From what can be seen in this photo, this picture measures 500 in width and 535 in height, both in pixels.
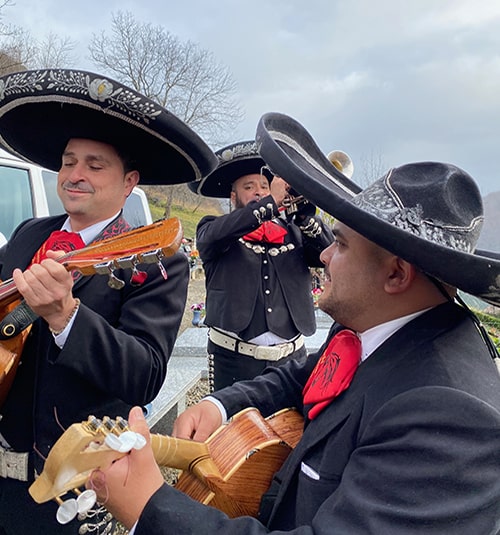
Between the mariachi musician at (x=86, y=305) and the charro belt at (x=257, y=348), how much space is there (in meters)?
1.60

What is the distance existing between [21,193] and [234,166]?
215cm

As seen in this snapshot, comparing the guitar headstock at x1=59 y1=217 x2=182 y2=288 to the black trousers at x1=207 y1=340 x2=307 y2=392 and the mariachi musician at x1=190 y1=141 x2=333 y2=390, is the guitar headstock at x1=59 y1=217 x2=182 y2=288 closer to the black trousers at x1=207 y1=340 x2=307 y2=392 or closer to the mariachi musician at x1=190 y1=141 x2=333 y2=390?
the mariachi musician at x1=190 y1=141 x2=333 y2=390

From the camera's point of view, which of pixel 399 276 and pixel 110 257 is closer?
pixel 399 276

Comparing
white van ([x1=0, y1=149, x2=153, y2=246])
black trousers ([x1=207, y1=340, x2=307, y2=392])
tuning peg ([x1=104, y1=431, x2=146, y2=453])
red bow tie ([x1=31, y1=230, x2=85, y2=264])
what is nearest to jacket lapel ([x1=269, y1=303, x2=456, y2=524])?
tuning peg ([x1=104, y1=431, x2=146, y2=453])

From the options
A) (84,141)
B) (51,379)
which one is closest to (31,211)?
(84,141)

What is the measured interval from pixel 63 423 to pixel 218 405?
0.55 meters

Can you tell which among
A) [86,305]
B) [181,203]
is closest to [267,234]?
[86,305]

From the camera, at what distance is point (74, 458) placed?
0.88 m

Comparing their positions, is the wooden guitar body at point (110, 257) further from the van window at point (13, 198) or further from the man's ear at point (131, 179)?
the van window at point (13, 198)

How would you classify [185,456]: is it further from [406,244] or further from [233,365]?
[233,365]

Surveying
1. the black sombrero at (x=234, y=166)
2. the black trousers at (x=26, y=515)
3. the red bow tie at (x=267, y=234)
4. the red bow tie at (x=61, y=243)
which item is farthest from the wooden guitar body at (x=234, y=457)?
the black sombrero at (x=234, y=166)

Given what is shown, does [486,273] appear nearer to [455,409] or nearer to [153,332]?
[455,409]

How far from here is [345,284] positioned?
1.28 m

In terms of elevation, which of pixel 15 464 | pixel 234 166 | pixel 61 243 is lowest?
pixel 15 464
